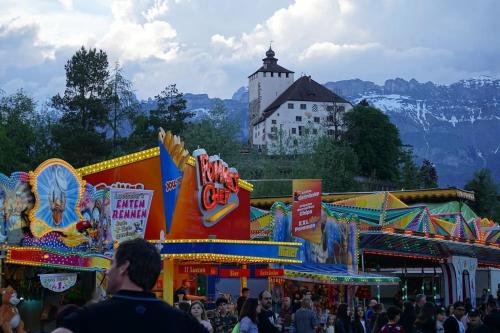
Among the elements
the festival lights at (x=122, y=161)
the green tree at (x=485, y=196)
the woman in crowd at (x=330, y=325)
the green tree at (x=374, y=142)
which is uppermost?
the green tree at (x=374, y=142)

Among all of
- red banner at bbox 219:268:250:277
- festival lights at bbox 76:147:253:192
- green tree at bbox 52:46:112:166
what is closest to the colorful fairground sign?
festival lights at bbox 76:147:253:192

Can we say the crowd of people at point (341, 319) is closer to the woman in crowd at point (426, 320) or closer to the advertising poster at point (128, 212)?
the woman in crowd at point (426, 320)

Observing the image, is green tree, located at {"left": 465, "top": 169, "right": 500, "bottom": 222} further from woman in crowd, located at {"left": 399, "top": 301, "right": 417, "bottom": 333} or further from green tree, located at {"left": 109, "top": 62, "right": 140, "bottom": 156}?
woman in crowd, located at {"left": 399, "top": 301, "right": 417, "bottom": 333}

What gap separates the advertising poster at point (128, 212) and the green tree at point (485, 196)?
71.4 metres

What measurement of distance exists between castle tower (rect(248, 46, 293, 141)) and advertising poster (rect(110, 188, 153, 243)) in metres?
135

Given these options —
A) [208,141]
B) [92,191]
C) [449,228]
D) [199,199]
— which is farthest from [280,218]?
[208,141]

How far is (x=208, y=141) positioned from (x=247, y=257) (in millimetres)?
49097

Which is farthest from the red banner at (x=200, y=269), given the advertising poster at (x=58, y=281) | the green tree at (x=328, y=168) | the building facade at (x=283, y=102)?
the building facade at (x=283, y=102)

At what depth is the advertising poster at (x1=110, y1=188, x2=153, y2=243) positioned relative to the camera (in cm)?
2461

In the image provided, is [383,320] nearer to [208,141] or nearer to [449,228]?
[449,228]

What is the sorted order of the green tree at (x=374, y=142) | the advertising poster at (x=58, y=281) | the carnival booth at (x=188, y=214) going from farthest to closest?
the green tree at (x=374, y=142) < the carnival booth at (x=188, y=214) < the advertising poster at (x=58, y=281)

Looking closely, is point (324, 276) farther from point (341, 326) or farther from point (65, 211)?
point (341, 326)

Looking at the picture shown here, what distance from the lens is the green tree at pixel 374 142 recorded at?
10594cm

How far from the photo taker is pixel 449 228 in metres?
44.8
